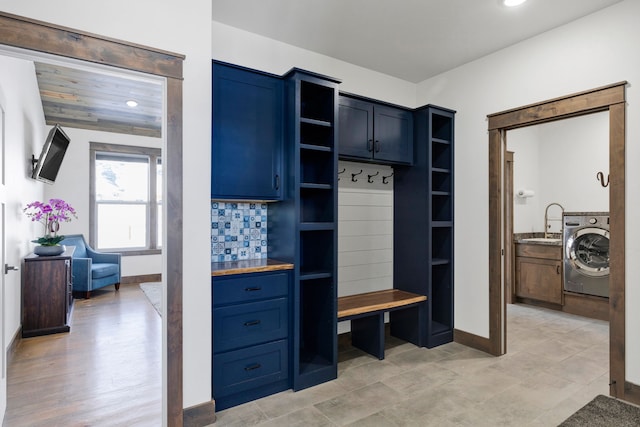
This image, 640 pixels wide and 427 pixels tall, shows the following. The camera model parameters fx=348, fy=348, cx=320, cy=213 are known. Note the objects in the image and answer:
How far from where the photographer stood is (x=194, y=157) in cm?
217

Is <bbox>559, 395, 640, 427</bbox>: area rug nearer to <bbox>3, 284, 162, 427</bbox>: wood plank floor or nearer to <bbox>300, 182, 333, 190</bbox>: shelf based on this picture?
<bbox>300, 182, 333, 190</bbox>: shelf

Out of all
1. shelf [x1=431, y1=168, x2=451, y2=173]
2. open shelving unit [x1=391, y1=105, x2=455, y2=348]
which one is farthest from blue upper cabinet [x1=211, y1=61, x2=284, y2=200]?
shelf [x1=431, y1=168, x2=451, y2=173]

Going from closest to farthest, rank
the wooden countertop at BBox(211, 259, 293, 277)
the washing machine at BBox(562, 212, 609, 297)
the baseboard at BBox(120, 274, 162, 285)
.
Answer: the wooden countertop at BBox(211, 259, 293, 277)
the washing machine at BBox(562, 212, 609, 297)
the baseboard at BBox(120, 274, 162, 285)

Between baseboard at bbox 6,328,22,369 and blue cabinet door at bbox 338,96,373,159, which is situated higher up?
blue cabinet door at bbox 338,96,373,159

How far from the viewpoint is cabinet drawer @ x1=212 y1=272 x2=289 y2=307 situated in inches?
92.1

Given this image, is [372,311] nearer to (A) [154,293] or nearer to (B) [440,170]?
(B) [440,170]

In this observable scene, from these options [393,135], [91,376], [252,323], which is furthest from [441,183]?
[91,376]

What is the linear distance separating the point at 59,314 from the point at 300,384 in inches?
116

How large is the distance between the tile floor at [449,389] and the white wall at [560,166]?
2252 mm

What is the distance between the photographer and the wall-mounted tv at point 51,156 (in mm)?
4320

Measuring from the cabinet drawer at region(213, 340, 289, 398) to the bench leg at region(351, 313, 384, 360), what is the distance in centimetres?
95

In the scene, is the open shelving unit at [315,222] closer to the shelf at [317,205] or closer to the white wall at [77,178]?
the shelf at [317,205]

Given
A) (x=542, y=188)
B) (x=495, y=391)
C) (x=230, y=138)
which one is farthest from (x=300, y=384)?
(x=542, y=188)

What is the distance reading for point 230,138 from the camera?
98.6 inches
